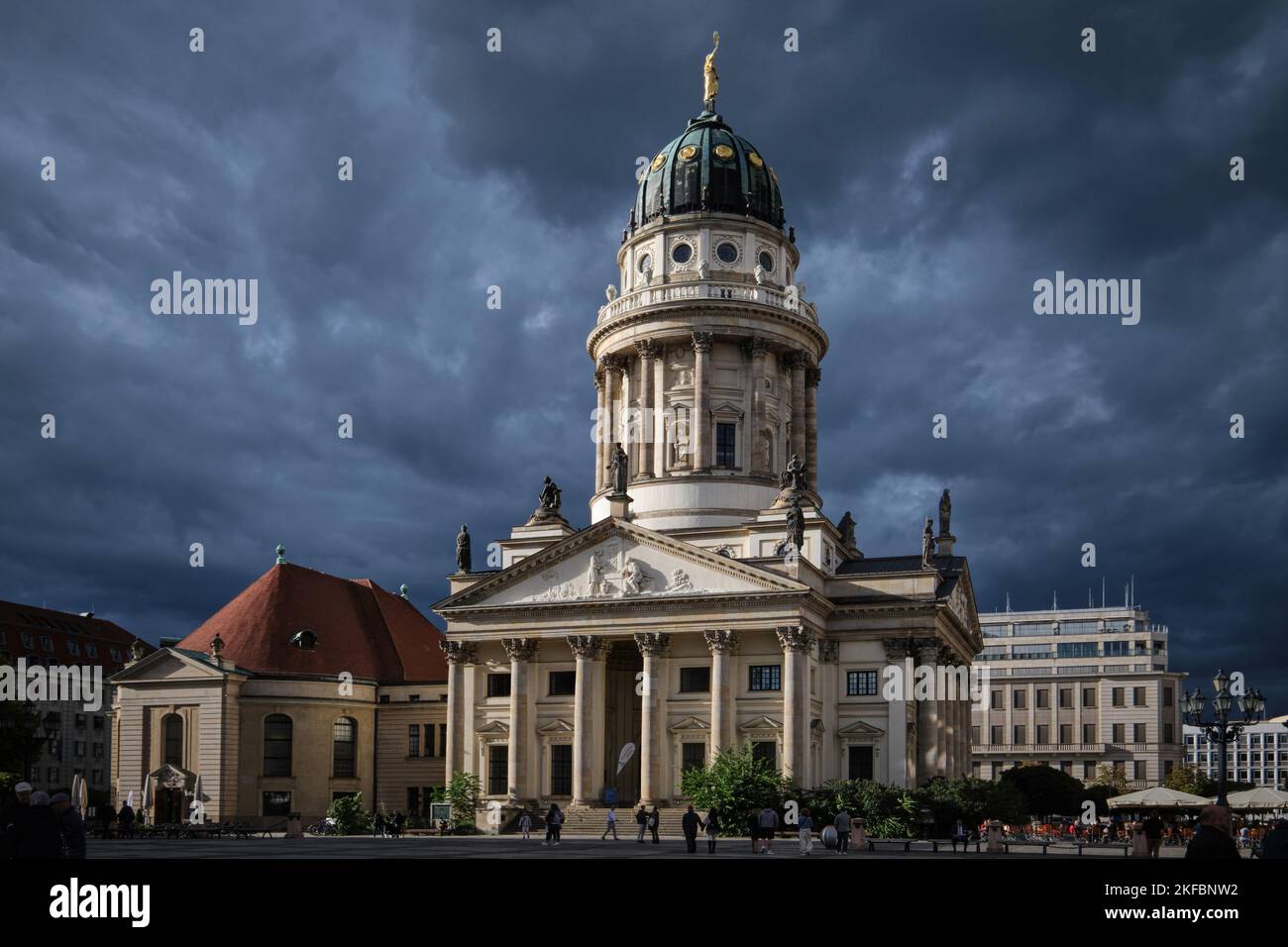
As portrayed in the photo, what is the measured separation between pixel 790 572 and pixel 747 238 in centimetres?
2408

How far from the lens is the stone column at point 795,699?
205 feet

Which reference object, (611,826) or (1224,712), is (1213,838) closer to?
(1224,712)

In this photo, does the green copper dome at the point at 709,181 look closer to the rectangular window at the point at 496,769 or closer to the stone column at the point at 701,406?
the stone column at the point at 701,406

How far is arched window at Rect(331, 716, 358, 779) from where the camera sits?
7444 centimetres

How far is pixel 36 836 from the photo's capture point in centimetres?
1582

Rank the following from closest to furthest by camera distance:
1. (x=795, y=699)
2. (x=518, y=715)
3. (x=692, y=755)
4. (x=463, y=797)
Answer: (x=795, y=699) < (x=692, y=755) < (x=463, y=797) < (x=518, y=715)

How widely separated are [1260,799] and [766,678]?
2203cm

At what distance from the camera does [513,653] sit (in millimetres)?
68312

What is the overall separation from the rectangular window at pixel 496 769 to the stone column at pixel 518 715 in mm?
700

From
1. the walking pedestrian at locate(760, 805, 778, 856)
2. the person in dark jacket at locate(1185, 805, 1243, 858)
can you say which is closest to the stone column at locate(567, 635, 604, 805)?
the walking pedestrian at locate(760, 805, 778, 856)

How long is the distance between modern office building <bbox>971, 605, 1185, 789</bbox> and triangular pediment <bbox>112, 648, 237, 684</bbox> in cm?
8050

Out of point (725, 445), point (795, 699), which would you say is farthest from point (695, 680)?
point (725, 445)
